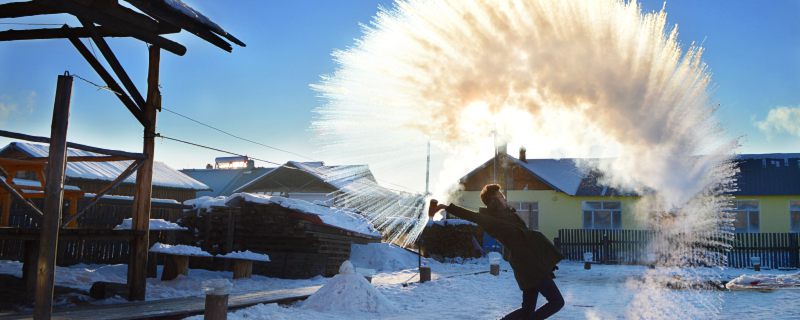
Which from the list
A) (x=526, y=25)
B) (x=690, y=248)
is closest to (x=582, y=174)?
(x=690, y=248)

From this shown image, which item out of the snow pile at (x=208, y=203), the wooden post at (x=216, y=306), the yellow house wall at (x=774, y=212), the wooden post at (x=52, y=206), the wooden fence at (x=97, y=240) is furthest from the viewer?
the yellow house wall at (x=774, y=212)

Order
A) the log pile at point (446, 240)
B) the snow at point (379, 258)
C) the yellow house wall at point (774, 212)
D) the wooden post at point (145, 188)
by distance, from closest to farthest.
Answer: the wooden post at point (145, 188), the snow at point (379, 258), the log pile at point (446, 240), the yellow house wall at point (774, 212)

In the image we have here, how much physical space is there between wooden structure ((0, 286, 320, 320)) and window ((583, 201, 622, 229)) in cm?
2704

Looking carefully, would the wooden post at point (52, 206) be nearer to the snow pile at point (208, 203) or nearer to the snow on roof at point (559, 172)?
the snow pile at point (208, 203)

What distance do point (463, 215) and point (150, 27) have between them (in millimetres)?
4946

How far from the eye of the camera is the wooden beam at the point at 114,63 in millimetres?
10219

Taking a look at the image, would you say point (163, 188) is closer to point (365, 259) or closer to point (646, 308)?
point (365, 259)

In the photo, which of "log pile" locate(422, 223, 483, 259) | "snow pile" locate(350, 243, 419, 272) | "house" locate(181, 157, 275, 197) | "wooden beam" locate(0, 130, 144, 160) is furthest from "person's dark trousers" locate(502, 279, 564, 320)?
"house" locate(181, 157, 275, 197)

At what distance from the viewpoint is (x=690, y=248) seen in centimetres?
3058

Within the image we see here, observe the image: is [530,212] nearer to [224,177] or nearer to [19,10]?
[224,177]

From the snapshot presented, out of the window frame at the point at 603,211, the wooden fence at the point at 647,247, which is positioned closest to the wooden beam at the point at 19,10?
the wooden fence at the point at 647,247

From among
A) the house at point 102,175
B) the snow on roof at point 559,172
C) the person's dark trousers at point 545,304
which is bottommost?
the person's dark trousers at point 545,304

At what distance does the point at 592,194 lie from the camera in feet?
118

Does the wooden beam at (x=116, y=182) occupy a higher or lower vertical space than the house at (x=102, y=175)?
lower
